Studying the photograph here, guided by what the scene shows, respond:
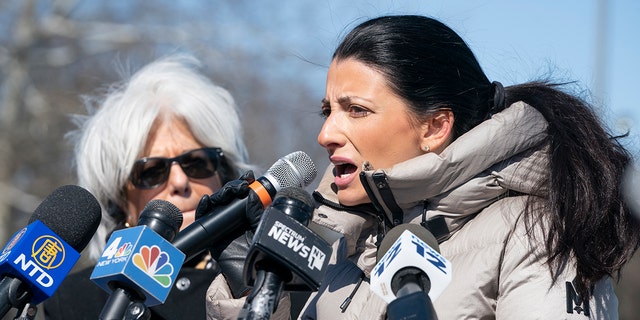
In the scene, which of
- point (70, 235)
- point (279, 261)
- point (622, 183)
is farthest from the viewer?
point (622, 183)

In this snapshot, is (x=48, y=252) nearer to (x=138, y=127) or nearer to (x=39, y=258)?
(x=39, y=258)

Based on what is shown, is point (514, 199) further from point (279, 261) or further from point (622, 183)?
point (279, 261)

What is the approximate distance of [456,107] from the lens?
129 inches

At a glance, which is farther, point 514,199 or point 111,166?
point 111,166

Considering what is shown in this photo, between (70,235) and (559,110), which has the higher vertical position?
(559,110)

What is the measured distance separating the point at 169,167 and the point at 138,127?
0.84ft

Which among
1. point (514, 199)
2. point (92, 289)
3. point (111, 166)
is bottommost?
point (92, 289)

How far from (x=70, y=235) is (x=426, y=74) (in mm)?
1261

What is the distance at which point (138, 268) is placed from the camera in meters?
2.34

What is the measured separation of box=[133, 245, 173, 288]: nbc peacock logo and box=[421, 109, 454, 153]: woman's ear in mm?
1122

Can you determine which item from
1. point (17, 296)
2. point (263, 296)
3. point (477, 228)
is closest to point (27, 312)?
point (17, 296)

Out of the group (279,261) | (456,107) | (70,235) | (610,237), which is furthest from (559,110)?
(70,235)

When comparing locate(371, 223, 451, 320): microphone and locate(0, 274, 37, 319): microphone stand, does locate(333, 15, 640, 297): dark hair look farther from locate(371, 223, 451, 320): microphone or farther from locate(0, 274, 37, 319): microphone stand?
locate(0, 274, 37, 319): microphone stand

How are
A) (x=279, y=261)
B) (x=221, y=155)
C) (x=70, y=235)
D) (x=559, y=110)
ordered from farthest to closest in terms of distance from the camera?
→ (x=221, y=155)
(x=559, y=110)
(x=70, y=235)
(x=279, y=261)
